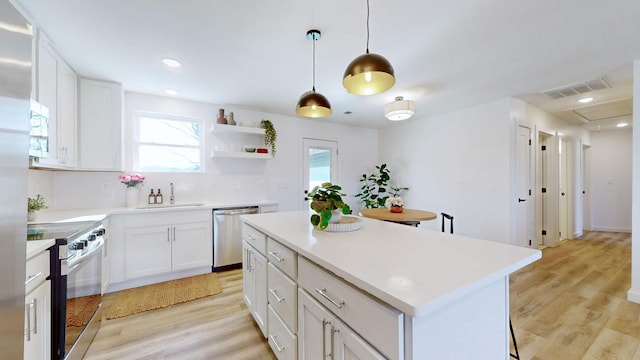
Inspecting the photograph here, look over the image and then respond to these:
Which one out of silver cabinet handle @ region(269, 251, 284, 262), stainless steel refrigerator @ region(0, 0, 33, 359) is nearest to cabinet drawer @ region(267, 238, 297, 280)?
silver cabinet handle @ region(269, 251, 284, 262)

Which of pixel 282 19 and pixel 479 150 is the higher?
pixel 282 19

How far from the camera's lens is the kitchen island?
75cm

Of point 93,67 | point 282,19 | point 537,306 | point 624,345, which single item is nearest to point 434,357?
point 282,19

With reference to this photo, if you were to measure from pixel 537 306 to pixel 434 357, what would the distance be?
246 centimetres

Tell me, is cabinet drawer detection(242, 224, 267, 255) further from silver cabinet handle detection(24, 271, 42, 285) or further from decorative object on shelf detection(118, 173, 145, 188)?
decorative object on shelf detection(118, 173, 145, 188)

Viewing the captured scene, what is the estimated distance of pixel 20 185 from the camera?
75cm

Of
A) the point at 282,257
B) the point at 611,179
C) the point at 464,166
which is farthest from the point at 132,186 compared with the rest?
the point at 611,179

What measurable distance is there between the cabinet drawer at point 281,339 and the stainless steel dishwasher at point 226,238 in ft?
6.33

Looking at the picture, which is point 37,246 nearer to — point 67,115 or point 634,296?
point 67,115

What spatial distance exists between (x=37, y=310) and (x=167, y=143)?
274 cm

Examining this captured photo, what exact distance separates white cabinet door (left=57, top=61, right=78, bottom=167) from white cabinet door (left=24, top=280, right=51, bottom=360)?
167 cm

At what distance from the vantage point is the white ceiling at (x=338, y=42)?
5.63 ft

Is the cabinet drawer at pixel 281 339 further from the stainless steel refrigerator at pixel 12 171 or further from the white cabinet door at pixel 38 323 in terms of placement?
the white cabinet door at pixel 38 323

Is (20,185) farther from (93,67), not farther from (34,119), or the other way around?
(93,67)
